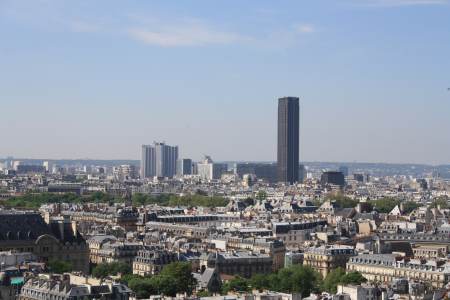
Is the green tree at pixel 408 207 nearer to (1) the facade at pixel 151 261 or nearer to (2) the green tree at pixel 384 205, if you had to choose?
(2) the green tree at pixel 384 205

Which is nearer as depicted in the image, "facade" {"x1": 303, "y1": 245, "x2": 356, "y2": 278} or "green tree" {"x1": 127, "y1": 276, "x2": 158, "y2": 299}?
"green tree" {"x1": 127, "y1": 276, "x2": 158, "y2": 299}

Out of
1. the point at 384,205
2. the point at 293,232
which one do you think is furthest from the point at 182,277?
the point at 384,205

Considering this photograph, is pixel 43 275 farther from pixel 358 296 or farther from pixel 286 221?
pixel 286 221

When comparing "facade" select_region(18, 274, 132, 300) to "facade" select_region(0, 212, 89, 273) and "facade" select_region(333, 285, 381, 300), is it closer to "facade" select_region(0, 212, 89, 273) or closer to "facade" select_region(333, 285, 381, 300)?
"facade" select_region(333, 285, 381, 300)

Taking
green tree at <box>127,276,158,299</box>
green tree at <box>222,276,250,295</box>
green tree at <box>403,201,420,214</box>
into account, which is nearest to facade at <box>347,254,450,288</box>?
green tree at <box>222,276,250,295</box>

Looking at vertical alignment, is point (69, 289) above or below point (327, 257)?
above

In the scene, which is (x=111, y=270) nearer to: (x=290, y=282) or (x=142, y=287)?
(x=142, y=287)

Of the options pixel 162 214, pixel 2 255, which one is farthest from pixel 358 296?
pixel 162 214
